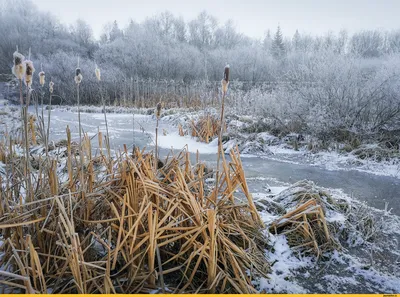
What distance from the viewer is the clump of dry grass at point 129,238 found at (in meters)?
1.63

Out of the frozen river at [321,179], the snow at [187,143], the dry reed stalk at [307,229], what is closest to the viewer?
the dry reed stalk at [307,229]

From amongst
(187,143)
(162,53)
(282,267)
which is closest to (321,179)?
(282,267)

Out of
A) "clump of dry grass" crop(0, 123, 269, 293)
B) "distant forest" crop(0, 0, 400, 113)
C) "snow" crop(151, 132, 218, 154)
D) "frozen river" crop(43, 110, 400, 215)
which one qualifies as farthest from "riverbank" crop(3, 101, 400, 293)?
"distant forest" crop(0, 0, 400, 113)

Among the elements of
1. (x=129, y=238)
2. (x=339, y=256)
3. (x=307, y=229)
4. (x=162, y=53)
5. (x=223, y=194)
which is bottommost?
(x=339, y=256)

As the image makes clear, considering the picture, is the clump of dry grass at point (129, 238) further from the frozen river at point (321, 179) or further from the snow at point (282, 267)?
the frozen river at point (321, 179)

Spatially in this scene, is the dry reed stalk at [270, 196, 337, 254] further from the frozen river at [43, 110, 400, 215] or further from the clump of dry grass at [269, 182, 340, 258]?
the frozen river at [43, 110, 400, 215]

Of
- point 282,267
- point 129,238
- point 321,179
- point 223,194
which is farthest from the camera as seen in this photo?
point 321,179

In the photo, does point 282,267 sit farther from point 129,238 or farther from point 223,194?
point 129,238

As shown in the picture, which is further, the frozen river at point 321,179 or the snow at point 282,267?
the frozen river at point 321,179

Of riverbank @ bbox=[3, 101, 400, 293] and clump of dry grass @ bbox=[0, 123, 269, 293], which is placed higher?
clump of dry grass @ bbox=[0, 123, 269, 293]

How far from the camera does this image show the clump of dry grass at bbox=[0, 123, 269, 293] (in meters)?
1.63

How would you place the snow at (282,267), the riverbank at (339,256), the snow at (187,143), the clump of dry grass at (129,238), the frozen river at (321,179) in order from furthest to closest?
the snow at (187,143)
the frozen river at (321,179)
the riverbank at (339,256)
the snow at (282,267)
the clump of dry grass at (129,238)

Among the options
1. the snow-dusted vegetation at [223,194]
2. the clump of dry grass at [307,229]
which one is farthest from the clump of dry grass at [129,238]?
the clump of dry grass at [307,229]

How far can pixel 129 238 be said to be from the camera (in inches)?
71.6
